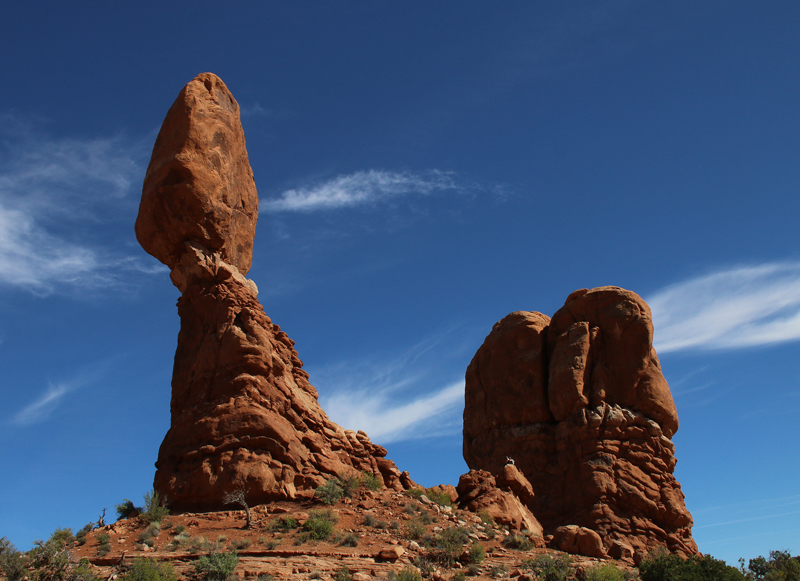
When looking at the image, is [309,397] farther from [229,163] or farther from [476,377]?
[476,377]

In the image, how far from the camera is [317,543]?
19.7 meters

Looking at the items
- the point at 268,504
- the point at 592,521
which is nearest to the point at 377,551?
the point at 268,504

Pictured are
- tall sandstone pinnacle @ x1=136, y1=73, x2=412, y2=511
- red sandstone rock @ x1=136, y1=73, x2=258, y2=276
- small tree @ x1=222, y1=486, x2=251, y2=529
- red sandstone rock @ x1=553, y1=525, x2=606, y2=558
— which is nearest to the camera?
small tree @ x1=222, y1=486, x2=251, y2=529

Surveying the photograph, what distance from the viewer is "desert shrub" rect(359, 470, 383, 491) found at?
24498mm

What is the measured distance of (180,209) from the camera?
2559 centimetres

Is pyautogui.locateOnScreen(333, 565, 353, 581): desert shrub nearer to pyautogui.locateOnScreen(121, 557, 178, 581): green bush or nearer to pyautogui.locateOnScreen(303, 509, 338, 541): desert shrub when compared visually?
pyautogui.locateOnScreen(303, 509, 338, 541): desert shrub

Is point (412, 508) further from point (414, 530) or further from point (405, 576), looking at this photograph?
point (405, 576)

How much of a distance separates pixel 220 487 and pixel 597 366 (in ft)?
62.7

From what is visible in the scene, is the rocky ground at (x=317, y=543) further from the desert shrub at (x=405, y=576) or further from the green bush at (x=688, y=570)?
the green bush at (x=688, y=570)

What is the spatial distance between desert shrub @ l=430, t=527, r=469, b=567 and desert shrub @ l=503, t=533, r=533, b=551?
5.52 feet

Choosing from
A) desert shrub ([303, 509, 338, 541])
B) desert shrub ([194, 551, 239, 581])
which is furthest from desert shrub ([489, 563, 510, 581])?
desert shrub ([194, 551, 239, 581])

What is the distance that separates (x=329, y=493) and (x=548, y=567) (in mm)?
7097

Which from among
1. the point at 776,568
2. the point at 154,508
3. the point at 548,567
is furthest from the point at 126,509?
the point at 776,568

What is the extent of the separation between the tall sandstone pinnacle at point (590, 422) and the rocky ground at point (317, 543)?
320 inches
